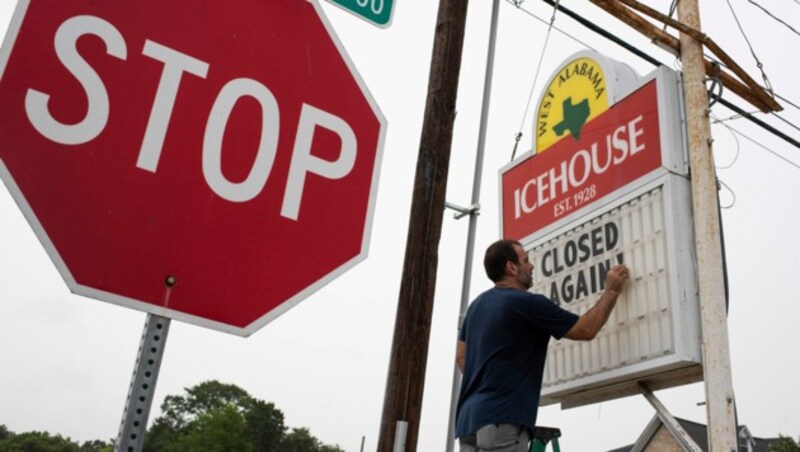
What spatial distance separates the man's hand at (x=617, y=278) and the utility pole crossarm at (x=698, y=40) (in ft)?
7.82

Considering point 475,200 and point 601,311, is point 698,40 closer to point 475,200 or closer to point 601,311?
point 475,200

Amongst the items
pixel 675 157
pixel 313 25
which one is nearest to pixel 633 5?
pixel 675 157

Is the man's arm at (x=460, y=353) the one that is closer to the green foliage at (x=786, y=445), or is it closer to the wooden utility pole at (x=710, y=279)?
the wooden utility pole at (x=710, y=279)

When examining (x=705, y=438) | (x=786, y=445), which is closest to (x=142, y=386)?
(x=705, y=438)

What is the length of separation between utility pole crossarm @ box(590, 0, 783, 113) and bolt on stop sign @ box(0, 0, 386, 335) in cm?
463

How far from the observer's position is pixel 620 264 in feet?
15.9

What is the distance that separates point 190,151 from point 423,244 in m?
2.61

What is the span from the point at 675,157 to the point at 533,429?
7.18 feet

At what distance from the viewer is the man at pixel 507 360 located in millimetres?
3830

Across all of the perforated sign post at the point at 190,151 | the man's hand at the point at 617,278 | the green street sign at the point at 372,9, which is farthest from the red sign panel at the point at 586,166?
the perforated sign post at the point at 190,151

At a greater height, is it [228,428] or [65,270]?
[228,428]

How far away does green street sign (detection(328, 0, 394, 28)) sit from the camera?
3064mm

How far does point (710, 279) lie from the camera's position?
4637 millimetres

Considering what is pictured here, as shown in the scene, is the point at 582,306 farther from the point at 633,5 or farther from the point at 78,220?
the point at 78,220
